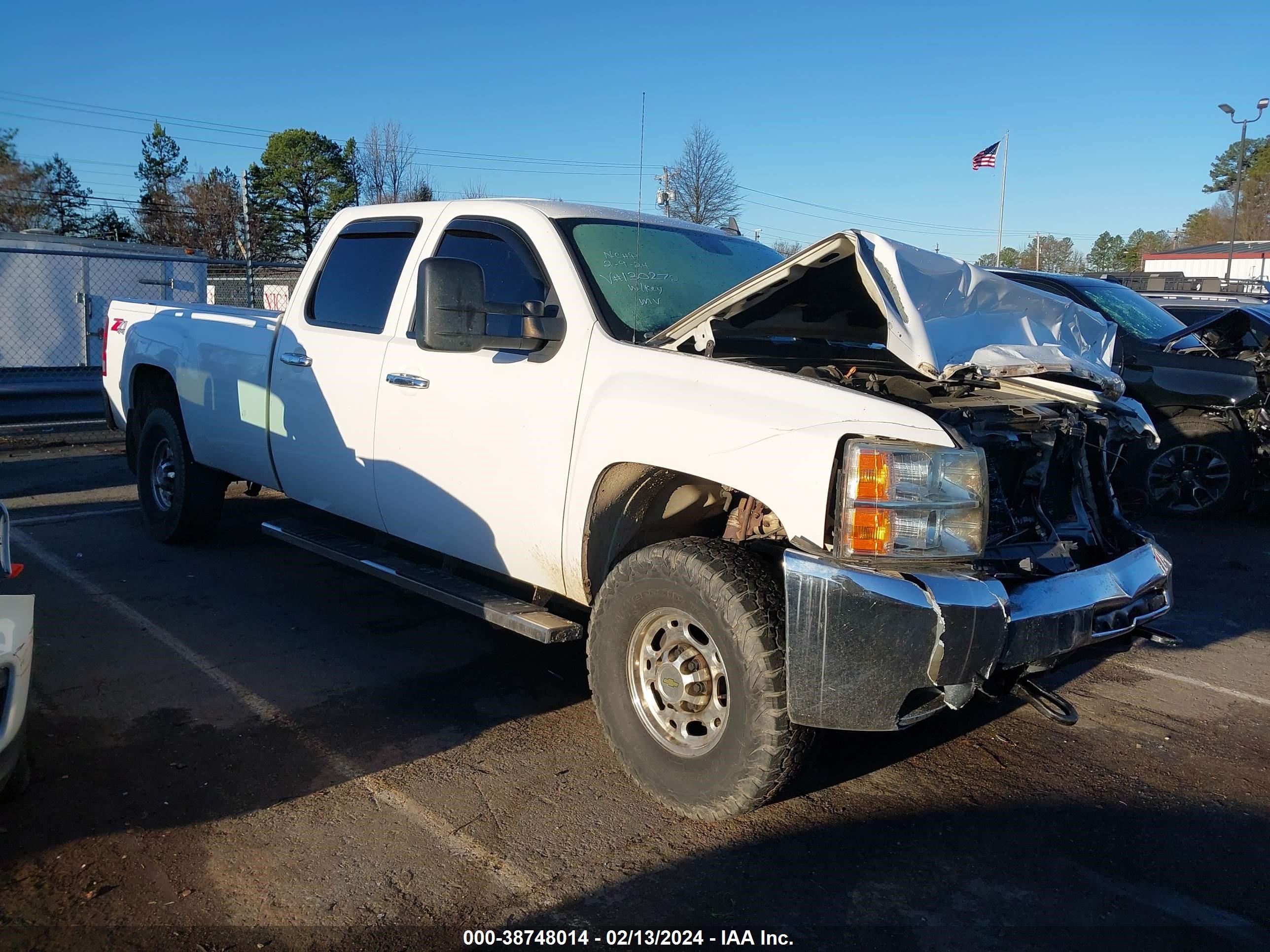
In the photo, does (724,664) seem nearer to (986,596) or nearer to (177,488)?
(986,596)

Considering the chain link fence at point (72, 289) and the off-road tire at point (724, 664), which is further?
the chain link fence at point (72, 289)

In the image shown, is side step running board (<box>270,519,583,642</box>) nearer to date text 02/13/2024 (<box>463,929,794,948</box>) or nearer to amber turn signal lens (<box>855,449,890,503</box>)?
date text 02/13/2024 (<box>463,929,794,948</box>)

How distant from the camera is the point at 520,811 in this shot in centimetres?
350

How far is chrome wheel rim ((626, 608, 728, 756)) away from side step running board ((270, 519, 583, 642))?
0.36 metres

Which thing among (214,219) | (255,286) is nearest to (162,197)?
(214,219)

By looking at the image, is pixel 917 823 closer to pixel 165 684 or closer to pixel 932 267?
pixel 932 267

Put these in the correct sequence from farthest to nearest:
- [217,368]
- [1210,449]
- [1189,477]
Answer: [1189,477]
[1210,449]
[217,368]

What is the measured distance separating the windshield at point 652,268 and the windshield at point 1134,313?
5229 mm

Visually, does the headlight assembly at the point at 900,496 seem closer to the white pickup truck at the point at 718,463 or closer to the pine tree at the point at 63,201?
the white pickup truck at the point at 718,463

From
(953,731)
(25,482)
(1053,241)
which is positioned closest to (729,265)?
(953,731)

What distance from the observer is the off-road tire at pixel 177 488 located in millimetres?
6402

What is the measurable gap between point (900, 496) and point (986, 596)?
0.38 metres

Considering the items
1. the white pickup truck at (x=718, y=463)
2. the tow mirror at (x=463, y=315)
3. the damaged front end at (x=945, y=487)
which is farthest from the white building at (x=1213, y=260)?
the tow mirror at (x=463, y=315)

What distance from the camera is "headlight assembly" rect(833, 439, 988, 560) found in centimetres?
301
